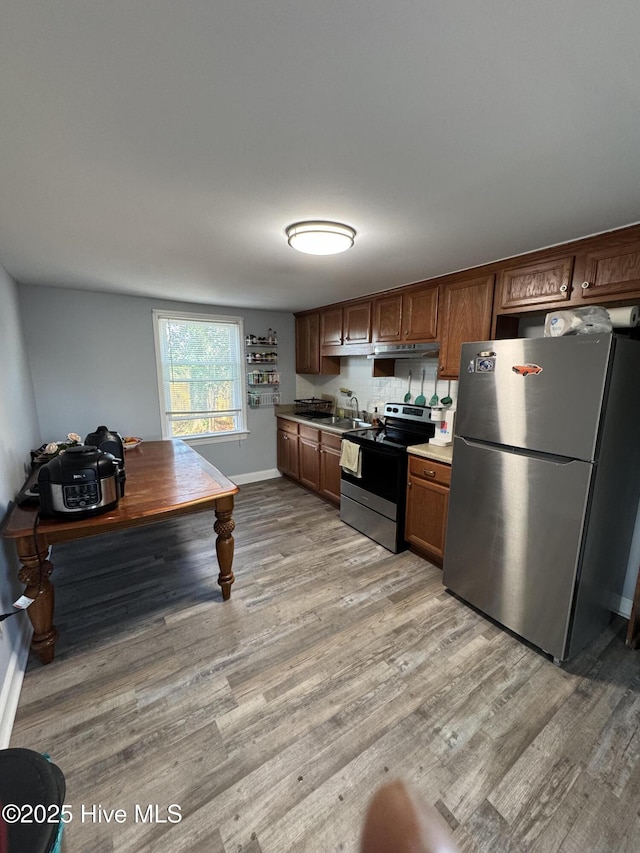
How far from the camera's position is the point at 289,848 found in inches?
44.4

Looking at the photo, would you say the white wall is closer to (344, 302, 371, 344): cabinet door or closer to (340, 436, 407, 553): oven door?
(340, 436, 407, 553): oven door

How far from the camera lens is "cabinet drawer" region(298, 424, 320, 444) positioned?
391 centimetres

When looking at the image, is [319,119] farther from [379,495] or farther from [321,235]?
[379,495]

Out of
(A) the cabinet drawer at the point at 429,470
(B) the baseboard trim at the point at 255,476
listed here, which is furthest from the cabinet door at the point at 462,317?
(B) the baseboard trim at the point at 255,476

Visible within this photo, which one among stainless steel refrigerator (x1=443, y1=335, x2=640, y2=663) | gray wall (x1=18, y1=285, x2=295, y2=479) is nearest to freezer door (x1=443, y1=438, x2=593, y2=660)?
stainless steel refrigerator (x1=443, y1=335, x2=640, y2=663)

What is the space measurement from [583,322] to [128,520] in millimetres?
2544

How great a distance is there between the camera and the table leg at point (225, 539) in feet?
7.09

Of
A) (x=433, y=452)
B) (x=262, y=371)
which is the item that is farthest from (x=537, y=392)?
(x=262, y=371)

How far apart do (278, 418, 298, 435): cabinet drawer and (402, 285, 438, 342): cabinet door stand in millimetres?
1834

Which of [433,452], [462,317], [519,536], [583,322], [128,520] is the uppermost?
[462,317]

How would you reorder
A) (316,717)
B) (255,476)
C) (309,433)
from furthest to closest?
(255,476) < (309,433) < (316,717)

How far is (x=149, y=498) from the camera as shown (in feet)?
6.60

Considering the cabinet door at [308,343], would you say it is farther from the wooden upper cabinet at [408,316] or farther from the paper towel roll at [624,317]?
the paper towel roll at [624,317]

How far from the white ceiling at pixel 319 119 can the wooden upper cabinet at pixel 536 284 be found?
0.63 feet
